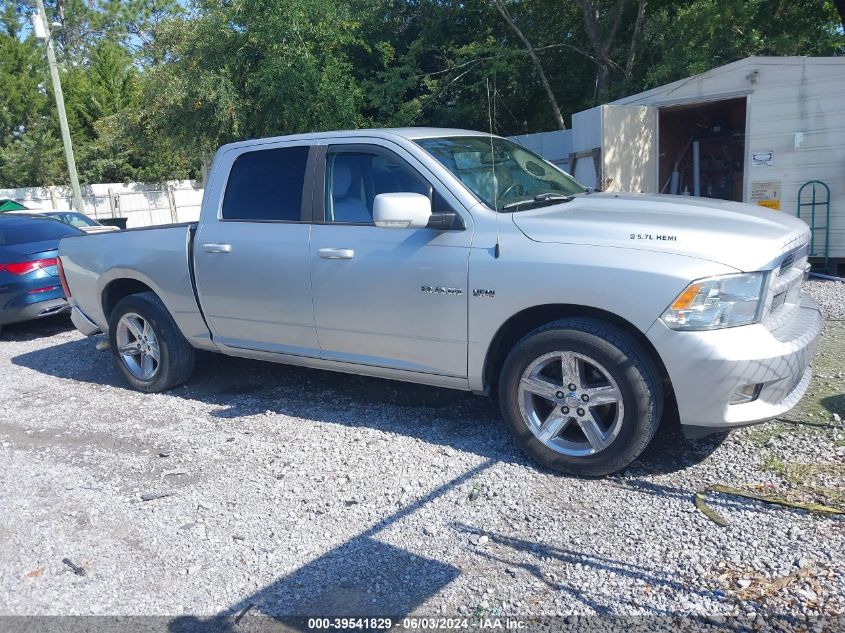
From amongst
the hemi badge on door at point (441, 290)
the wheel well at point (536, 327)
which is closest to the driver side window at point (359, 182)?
the hemi badge on door at point (441, 290)

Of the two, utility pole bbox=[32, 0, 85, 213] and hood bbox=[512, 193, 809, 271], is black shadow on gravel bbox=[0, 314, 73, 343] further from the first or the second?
utility pole bbox=[32, 0, 85, 213]

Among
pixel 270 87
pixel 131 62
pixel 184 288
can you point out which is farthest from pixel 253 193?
pixel 131 62

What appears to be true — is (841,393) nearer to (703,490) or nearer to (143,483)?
(703,490)

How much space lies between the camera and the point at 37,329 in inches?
371

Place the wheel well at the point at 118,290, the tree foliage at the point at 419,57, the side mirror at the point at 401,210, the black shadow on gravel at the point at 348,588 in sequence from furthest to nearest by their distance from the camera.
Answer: the tree foliage at the point at 419,57, the wheel well at the point at 118,290, the side mirror at the point at 401,210, the black shadow on gravel at the point at 348,588

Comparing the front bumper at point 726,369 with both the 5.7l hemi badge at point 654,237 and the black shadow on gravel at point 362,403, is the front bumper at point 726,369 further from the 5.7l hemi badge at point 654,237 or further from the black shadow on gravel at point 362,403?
the black shadow on gravel at point 362,403

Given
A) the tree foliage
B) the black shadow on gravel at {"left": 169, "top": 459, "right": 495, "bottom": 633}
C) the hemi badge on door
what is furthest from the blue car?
the tree foliage

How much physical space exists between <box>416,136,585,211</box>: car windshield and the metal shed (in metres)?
4.21

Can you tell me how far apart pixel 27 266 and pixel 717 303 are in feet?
25.6

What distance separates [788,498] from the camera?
12.1 feet

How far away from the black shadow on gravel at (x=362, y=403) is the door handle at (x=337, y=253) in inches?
46.9

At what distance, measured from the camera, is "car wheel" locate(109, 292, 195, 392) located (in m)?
5.93

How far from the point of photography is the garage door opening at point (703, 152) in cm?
1238

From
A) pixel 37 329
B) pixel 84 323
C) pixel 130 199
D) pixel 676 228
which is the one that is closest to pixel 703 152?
pixel 676 228
